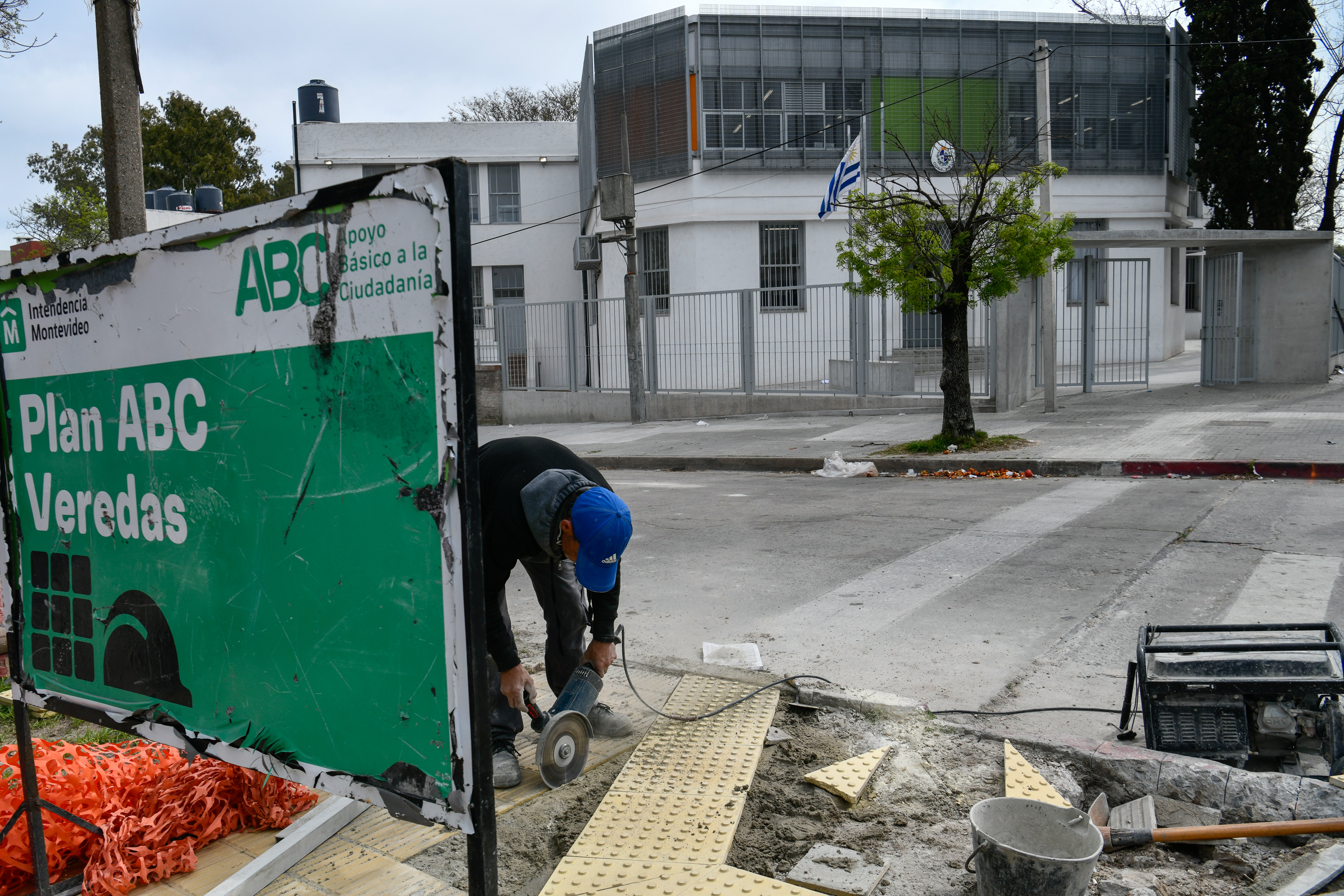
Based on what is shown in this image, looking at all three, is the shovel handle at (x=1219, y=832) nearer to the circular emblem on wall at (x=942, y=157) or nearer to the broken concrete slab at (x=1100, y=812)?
the broken concrete slab at (x=1100, y=812)

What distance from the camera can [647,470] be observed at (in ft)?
43.8

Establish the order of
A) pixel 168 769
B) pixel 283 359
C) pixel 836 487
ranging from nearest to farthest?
pixel 283 359
pixel 168 769
pixel 836 487

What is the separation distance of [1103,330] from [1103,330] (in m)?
0.02

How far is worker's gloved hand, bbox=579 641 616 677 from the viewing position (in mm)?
3512

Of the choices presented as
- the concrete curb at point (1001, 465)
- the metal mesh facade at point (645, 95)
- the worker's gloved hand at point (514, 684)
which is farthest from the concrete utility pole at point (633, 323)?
the worker's gloved hand at point (514, 684)

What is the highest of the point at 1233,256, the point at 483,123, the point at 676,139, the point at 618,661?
the point at 483,123

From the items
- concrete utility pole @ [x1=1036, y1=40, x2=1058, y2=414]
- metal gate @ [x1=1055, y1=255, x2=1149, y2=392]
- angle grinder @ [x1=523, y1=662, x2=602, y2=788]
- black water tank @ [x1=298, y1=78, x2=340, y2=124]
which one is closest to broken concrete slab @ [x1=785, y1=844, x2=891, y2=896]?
angle grinder @ [x1=523, y1=662, x2=602, y2=788]

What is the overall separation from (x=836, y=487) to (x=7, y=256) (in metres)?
23.7

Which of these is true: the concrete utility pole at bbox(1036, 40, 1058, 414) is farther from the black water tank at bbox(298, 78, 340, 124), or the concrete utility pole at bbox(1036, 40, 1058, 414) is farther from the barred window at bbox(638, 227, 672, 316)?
the black water tank at bbox(298, 78, 340, 124)

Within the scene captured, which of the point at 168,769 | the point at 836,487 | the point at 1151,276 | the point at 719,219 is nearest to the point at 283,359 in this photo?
the point at 168,769

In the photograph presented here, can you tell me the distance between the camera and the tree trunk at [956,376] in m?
11.7

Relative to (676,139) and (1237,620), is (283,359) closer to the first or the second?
(1237,620)

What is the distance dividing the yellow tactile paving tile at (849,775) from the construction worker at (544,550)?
88 cm

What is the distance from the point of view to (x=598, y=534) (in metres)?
3.03
